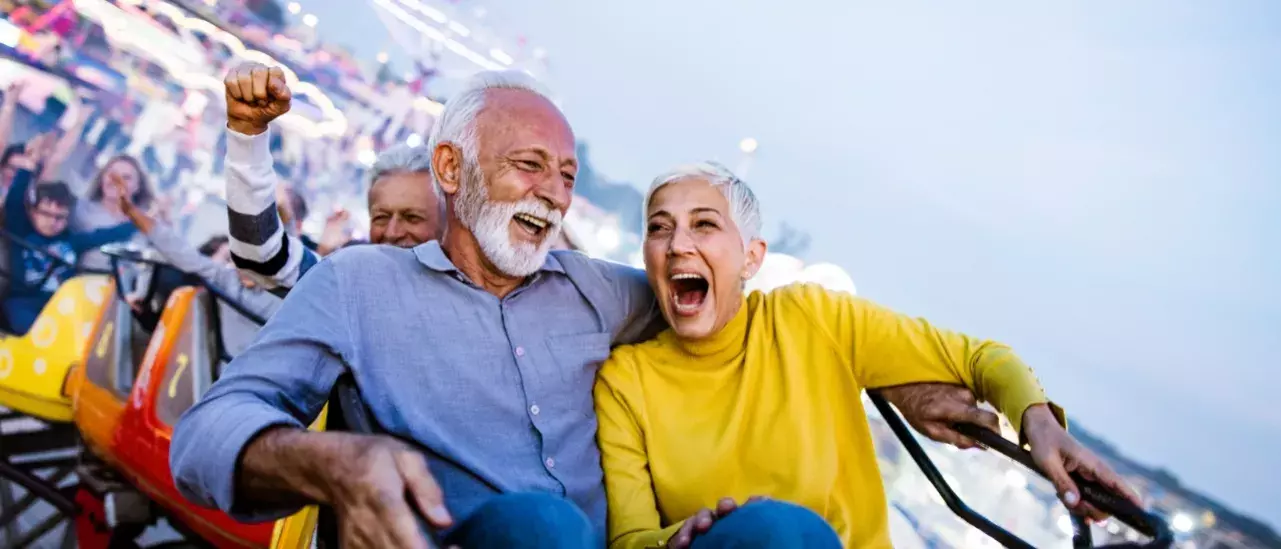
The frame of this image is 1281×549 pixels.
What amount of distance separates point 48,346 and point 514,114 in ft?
10.6

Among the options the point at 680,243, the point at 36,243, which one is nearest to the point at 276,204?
the point at 680,243

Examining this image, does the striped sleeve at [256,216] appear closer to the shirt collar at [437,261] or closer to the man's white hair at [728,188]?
the shirt collar at [437,261]

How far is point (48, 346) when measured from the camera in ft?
11.0

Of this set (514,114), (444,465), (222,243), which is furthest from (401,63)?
(444,465)

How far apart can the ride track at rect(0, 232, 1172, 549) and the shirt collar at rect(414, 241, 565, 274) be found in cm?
230

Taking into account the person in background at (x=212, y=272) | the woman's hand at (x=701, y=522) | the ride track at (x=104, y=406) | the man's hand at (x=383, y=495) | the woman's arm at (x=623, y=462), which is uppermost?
the man's hand at (x=383, y=495)

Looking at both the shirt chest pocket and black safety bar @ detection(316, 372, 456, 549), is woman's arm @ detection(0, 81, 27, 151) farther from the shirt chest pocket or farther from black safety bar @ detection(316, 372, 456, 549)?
the shirt chest pocket

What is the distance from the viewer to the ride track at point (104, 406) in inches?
128

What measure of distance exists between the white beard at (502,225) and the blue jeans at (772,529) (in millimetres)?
823

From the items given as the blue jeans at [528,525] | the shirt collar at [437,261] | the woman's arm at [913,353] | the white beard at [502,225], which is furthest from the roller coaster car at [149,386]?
the woman's arm at [913,353]

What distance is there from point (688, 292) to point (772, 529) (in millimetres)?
830

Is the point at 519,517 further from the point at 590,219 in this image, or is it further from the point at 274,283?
the point at 590,219

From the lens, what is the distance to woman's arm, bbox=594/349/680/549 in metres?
1.47

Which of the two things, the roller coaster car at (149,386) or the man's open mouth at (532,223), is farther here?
the roller coaster car at (149,386)
